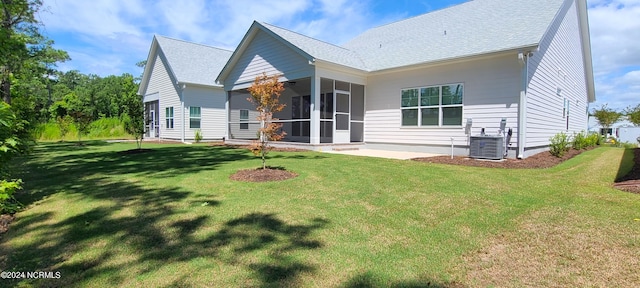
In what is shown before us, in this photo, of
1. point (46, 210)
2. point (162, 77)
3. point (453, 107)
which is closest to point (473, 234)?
point (46, 210)

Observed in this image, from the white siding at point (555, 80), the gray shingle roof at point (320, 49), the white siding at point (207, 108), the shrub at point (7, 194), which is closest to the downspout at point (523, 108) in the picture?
the white siding at point (555, 80)

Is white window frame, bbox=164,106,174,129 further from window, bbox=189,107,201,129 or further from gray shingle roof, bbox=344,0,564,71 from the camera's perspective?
gray shingle roof, bbox=344,0,564,71

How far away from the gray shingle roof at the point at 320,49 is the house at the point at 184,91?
8.52m

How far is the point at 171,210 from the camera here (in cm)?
425

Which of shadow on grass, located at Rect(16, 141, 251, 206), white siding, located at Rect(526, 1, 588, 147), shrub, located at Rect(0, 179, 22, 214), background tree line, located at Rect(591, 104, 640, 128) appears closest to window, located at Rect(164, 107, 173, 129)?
shadow on grass, located at Rect(16, 141, 251, 206)

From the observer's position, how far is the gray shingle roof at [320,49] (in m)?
12.5

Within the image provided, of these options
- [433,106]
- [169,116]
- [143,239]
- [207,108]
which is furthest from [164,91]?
A: [143,239]

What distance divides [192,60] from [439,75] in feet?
56.3

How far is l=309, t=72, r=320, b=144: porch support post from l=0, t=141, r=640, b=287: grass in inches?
256

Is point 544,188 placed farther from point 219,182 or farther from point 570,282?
point 219,182

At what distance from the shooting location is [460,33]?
40.7 ft

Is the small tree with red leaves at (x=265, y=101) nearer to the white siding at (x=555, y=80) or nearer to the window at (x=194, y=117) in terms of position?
the white siding at (x=555, y=80)

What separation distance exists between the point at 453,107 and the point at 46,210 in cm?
1114

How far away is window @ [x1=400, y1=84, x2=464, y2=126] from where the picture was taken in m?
11.1
